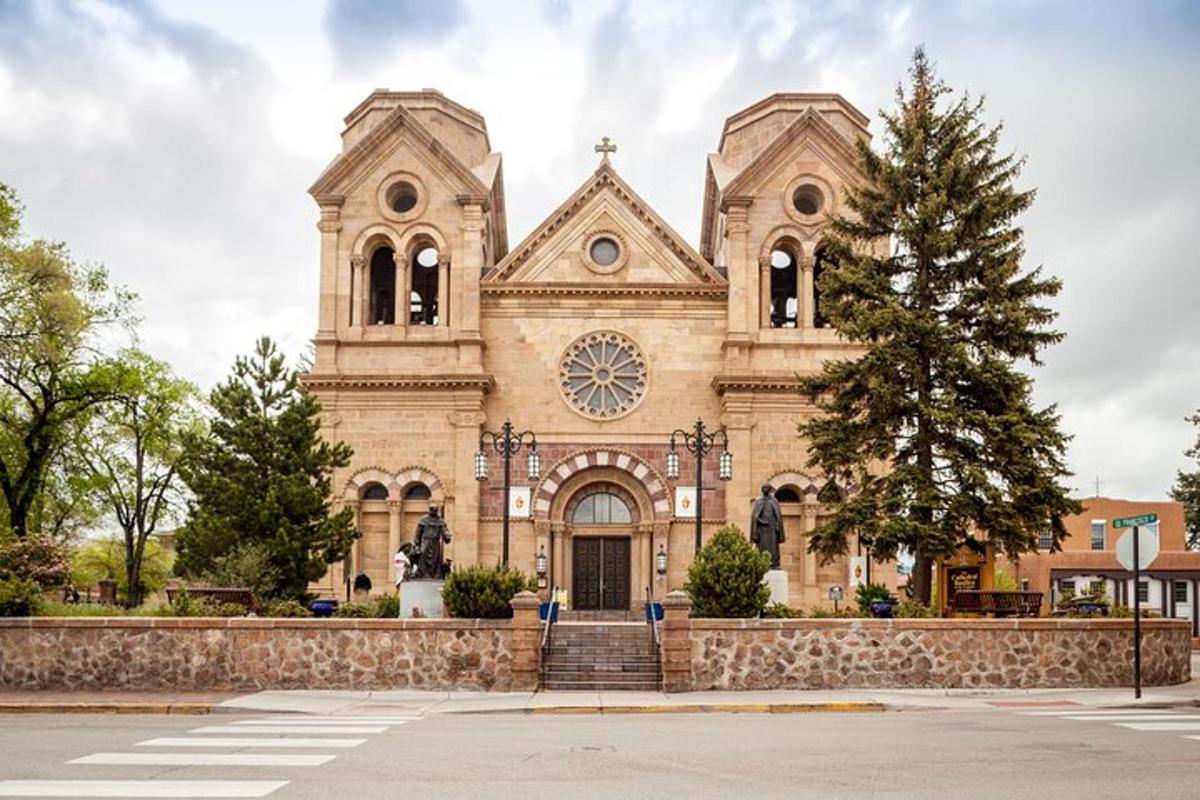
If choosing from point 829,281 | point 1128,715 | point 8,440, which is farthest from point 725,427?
point 8,440

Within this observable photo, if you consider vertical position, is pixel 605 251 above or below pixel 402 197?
below

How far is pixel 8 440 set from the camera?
48.4 metres

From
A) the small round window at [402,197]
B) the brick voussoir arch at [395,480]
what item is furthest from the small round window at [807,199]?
the brick voussoir arch at [395,480]

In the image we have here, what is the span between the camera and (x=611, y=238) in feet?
139

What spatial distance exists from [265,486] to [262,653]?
30.5 ft

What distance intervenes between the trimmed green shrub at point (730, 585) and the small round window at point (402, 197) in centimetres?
2185

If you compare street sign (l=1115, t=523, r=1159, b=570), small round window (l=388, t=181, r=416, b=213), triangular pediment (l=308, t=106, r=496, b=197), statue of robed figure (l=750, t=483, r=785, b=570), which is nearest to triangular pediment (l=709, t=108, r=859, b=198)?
triangular pediment (l=308, t=106, r=496, b=197)

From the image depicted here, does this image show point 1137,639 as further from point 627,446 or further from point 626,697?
point 627,446

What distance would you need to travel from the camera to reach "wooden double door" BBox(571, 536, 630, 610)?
41188 millimetres

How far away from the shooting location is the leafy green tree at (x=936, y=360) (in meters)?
28.4

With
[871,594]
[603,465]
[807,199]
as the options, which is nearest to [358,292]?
[603,465]

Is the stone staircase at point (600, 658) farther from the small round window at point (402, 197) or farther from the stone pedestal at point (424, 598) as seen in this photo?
the small round window at point (402, 197)

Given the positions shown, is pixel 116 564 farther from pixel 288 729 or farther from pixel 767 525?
pixel 288 729

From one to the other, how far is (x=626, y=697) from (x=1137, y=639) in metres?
8.80
